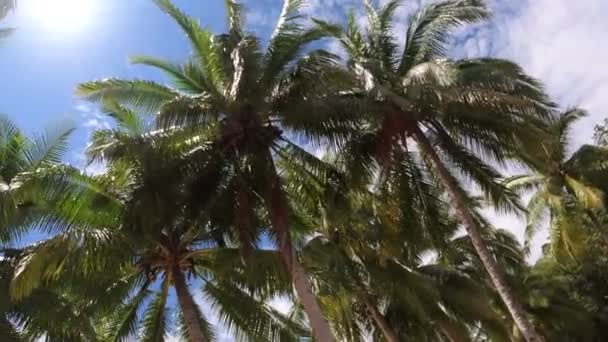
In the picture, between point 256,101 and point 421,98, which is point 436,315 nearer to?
point 421,98

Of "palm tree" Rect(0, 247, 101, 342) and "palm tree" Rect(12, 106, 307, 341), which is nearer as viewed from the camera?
"palm tree" Rect(12, 106, 307, 341)

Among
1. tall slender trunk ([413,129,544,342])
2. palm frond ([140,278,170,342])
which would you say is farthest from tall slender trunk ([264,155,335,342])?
tall slender trunk ([413,129,544,342])

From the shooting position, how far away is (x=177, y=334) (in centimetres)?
1739

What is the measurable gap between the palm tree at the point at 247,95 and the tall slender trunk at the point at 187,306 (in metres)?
2.12

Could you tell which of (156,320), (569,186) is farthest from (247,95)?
(569,186)

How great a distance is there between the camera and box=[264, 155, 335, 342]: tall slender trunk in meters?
13.1

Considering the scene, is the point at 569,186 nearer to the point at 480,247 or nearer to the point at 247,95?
the point at 480,247

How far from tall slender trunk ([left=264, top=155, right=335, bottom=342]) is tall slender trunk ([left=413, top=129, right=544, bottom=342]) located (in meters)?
3.77

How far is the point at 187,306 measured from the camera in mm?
14898

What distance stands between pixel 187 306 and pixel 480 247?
6.37 m

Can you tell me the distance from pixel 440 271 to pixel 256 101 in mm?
10686

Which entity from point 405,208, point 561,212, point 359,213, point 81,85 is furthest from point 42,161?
point 561,212

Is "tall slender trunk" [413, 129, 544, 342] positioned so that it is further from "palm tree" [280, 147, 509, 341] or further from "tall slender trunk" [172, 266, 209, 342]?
"tall slender trunk" [172, 266, 209, 342]

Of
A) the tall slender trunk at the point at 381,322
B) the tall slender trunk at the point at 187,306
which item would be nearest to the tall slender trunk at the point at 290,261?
the tall slender trunk at the point at 187,306
